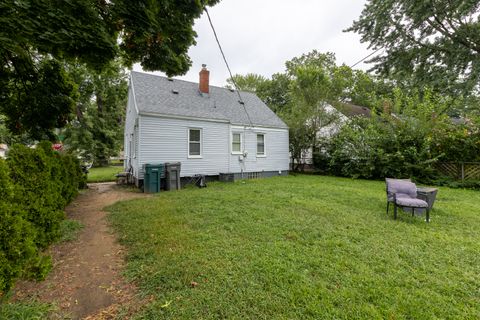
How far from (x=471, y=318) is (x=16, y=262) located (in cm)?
475

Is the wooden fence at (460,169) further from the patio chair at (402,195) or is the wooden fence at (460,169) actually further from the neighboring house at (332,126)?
the patio chair at (402,195)

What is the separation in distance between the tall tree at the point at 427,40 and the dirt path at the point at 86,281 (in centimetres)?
836

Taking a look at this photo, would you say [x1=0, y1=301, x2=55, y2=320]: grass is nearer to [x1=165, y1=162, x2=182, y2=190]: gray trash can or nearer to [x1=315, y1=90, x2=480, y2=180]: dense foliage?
[x1=165, y1=162, x2=182, y2=190]: gray trash can

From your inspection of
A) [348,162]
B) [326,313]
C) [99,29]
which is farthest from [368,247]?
[348,162]

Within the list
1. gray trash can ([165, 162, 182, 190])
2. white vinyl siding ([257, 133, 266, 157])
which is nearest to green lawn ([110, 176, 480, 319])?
gray trash can ([165, 162, 182, 190])

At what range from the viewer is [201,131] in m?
10.6

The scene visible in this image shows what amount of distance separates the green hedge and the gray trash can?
160 inches

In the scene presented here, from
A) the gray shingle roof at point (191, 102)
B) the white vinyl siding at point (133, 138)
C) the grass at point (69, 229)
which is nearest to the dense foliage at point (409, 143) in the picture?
the gray shingle roof at point (191, 102)

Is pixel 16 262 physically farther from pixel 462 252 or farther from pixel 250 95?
pixel 250 95

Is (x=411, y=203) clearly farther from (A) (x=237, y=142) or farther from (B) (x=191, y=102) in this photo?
(B) (x=191, y=102)

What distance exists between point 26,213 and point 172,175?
21.3ft

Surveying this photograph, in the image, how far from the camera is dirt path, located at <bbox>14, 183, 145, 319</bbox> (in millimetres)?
2439

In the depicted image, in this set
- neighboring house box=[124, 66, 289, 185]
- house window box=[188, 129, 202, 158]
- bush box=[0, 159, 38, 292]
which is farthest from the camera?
house window box=[188, 129, 202, 158]

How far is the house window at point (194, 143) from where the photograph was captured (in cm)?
1037
